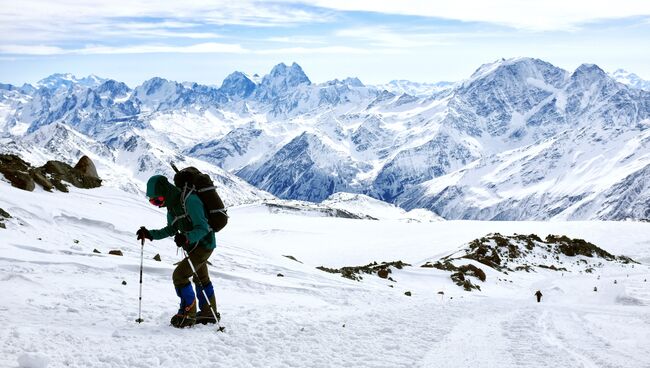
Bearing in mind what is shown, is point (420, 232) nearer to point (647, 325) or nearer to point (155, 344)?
point (647, 325)

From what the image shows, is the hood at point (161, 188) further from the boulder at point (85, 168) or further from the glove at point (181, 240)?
the boulder at point (85, 168)

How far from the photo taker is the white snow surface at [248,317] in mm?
9477

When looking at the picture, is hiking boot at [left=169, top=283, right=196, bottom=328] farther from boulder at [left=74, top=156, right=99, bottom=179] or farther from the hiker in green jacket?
boulder at [left=74, top=156, right=99, bottom=179]

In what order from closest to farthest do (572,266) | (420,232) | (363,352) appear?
(363,352) → (572,266) → (420,232)

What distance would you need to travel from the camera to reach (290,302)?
16266 millimetres

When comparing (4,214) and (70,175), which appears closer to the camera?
(4,214)

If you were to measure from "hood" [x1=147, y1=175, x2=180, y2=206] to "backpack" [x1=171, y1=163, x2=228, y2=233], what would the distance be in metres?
0.13

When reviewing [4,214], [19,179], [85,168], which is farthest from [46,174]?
[4,214]

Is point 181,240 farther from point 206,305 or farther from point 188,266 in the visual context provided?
point 206,305

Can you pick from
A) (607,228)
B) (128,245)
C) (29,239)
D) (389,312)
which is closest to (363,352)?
(389,312)

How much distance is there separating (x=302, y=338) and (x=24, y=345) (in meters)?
5.13

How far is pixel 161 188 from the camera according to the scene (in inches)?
415

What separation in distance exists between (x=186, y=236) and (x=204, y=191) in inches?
38.1

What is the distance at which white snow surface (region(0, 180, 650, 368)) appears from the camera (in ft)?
31.1
